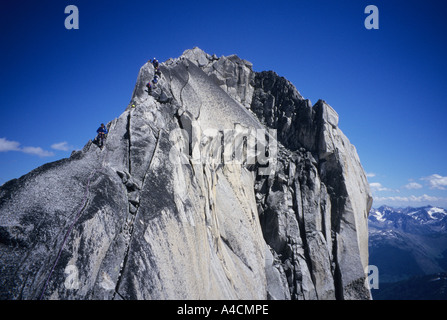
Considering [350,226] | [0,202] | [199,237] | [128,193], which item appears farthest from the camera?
[350,226]

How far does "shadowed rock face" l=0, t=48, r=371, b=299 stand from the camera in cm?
1203

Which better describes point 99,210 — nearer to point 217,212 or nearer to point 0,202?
point 0,202

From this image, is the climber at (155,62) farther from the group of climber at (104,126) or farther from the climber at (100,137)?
the climber at (100,137)

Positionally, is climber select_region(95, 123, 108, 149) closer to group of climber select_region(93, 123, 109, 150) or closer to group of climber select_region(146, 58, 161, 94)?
group of climber select_region(93, 123, 109, 150)

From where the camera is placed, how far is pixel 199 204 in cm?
1908

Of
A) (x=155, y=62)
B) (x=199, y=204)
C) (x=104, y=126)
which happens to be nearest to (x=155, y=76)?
Answer: (x=155, y=62)

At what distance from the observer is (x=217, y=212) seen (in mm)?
24547

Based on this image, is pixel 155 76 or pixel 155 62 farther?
pixel 155 62

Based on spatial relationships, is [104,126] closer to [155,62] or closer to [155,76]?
[155,76]

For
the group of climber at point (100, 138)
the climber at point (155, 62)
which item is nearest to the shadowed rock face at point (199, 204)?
the group of climber at point (100, 138)

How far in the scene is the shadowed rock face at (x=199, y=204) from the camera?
12.0m

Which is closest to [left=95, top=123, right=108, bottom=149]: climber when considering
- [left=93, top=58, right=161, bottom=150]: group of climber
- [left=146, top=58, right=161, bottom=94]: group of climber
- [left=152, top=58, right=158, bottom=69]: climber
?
[left=93, top=58, right=161, bottom=150]: group of climber
